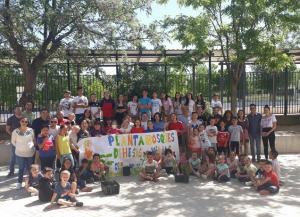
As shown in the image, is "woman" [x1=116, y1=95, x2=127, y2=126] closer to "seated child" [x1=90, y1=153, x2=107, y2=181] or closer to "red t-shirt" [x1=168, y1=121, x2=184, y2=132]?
"red t-shirt" [x1=168, y1=121, x2=184, y2=132]

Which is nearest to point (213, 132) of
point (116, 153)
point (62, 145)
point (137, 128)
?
point (137, 128)

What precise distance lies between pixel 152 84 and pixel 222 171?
6.67m

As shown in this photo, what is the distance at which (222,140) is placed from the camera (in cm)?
1196

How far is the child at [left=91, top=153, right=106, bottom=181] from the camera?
425 inches

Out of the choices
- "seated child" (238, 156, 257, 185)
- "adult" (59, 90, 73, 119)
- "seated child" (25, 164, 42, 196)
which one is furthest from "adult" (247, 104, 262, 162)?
"seated child" (25, 164, 42, 196)

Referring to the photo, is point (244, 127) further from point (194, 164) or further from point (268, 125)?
point (194, 164)

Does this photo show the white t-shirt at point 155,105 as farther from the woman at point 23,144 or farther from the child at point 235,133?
the woman at point 23,144

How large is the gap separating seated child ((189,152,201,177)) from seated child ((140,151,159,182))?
3.17ft

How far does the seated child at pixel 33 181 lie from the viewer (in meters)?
9.57

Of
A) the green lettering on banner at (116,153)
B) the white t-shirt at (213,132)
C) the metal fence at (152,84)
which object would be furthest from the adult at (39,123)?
the white t-shirt at (213,132)

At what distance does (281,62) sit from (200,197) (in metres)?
5.95

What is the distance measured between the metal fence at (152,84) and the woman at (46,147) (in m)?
4.47

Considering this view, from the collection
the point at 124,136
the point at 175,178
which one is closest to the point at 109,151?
the point at 124,136

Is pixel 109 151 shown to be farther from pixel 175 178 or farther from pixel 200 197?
pixel 200 197
